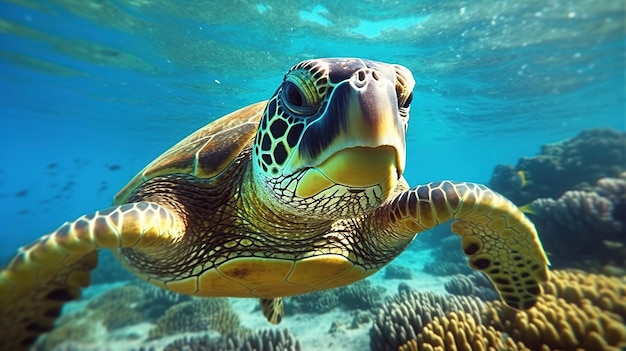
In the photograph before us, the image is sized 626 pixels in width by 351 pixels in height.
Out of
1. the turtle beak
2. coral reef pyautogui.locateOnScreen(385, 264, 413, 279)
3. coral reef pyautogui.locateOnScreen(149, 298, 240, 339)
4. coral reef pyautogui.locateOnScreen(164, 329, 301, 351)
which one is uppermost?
coral reef pyautogui.locateOnScreen(385, 264, 413, 279)

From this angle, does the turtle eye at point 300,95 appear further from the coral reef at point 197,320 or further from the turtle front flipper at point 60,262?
the coral reef at point 197,320

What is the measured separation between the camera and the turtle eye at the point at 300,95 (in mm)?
1430

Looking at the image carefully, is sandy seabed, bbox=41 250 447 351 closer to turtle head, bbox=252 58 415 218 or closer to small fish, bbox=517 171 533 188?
turtle head, bbox=252 58 415 218

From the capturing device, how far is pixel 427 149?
3738 cm

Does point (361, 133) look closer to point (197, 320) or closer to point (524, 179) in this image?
point (197, 320)

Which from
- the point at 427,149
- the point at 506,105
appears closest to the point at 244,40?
the point at 506,105

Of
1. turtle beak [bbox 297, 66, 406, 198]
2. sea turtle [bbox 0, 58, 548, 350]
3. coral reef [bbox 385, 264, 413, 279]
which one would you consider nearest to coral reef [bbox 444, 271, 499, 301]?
sea turtle [bbox 0, 58, 548, 350]

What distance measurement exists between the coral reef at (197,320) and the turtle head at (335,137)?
4.31 meters

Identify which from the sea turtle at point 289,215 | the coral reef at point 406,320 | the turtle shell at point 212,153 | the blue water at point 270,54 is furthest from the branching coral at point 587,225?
the blue water at point 270,54

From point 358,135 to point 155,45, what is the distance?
44.5 ft

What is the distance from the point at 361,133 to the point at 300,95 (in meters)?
0.45

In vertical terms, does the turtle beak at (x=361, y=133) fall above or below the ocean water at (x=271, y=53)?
below

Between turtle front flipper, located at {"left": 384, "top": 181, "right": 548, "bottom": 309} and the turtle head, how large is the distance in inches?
25.6

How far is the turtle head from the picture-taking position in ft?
4.04
